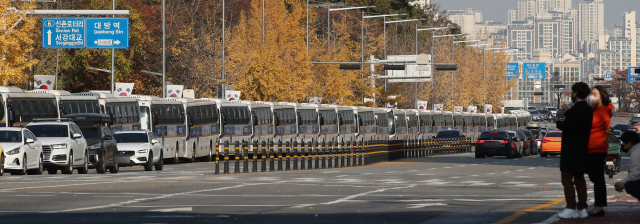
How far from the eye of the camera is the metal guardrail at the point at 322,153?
102 ft

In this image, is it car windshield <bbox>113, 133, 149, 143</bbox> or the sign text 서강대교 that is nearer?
car windshield <bbox>113, 133, 149, 143</bbox>

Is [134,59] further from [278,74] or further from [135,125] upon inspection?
[135,125]

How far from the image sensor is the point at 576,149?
511 inches

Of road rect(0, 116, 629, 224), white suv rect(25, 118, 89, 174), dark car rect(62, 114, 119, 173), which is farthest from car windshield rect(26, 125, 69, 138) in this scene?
road rect(0, 116, 629, 224)

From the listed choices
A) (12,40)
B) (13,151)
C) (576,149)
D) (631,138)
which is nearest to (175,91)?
(12,40)

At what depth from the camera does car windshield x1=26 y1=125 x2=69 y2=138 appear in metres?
29.4

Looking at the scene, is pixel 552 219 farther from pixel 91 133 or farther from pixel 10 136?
pixel 91 133

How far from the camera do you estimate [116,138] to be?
116 ft

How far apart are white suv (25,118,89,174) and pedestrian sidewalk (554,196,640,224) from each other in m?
16.3

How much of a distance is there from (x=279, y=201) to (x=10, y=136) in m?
13.0

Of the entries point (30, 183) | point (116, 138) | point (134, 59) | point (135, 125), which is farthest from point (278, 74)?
point (30, 183)

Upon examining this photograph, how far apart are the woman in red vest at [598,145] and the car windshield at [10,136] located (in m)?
17.6

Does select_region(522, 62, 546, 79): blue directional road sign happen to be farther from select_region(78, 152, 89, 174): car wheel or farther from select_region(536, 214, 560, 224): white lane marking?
select_region(536, 214, 560, 224): white lane marking

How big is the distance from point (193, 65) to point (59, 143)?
120ft
